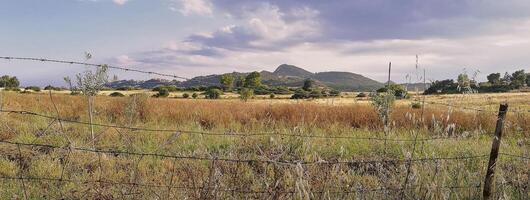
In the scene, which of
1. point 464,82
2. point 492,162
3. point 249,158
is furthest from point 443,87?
point 249,158

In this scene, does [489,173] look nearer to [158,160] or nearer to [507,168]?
[507,168]

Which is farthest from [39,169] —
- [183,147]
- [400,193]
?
[400,193]

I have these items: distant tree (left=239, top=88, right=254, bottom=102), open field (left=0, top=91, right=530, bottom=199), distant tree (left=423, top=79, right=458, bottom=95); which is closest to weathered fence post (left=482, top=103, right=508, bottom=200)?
open field (left=0, top=91, right=530, bottom=199)

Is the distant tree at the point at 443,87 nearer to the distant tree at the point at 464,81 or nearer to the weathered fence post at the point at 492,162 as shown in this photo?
the distant tree at the point at 464,81

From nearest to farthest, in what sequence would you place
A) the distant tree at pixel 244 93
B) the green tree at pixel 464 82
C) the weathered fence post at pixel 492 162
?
the weathered fence post at pixel 492 162 < the green tree at pixel 464 82 < the distant tree at pixel 244 93

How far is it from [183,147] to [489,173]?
493 cm

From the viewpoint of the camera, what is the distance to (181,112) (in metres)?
15.4

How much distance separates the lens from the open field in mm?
4426

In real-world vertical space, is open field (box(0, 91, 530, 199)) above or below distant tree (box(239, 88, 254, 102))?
below

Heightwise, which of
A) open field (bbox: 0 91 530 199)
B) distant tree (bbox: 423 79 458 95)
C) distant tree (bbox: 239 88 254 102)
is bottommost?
open field (bbox: 0 91 530 199)

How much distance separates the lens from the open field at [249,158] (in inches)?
174

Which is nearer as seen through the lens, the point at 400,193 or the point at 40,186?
the point at 400,193

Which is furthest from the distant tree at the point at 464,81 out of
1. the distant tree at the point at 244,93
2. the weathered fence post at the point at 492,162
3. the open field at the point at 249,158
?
the distant tree at the point at 244,93

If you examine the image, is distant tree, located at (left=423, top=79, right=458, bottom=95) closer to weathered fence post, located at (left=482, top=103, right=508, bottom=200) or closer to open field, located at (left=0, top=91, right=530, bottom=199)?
open field, located at (left=0, top=91, right=530, bottom=199)
